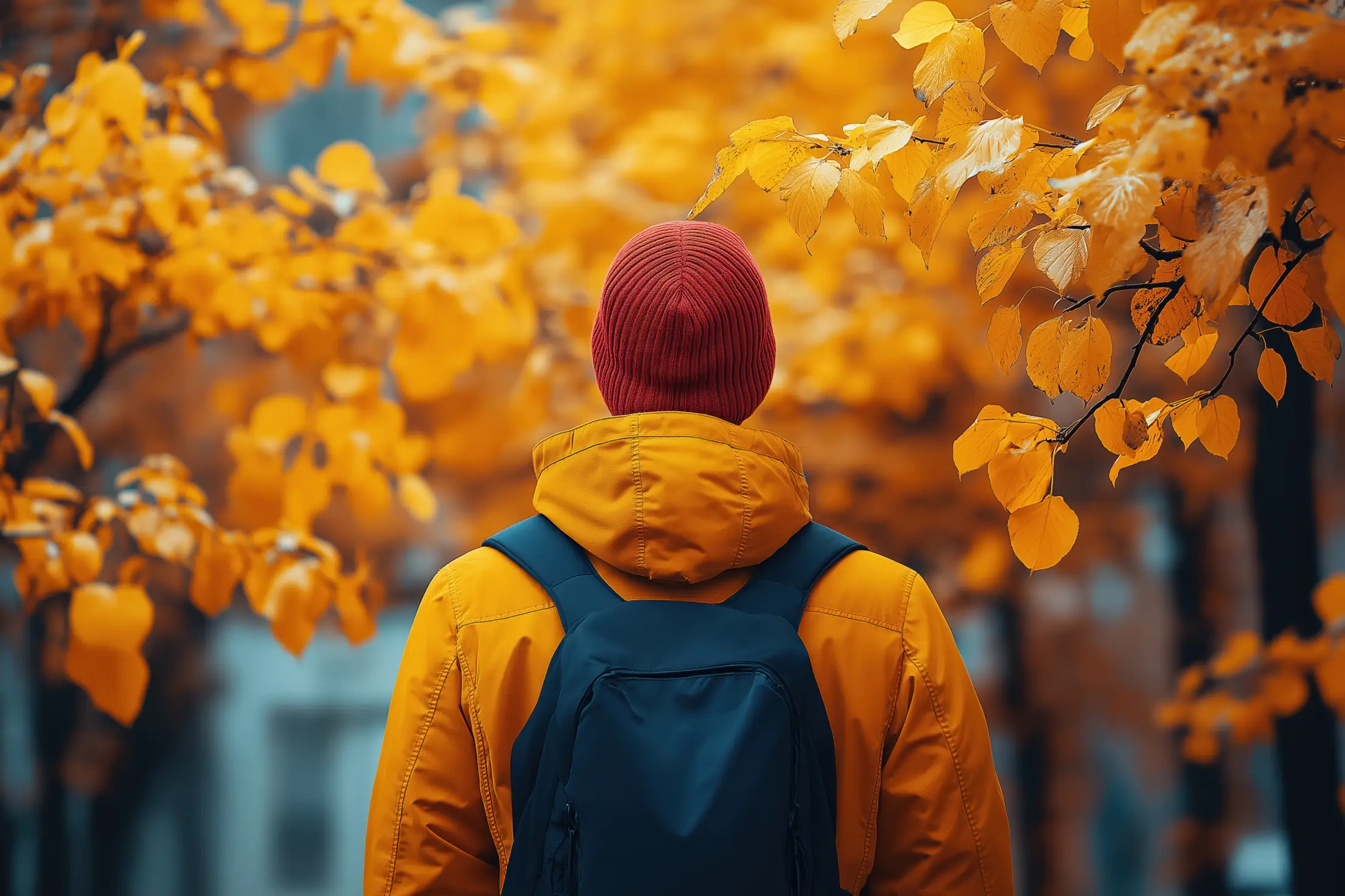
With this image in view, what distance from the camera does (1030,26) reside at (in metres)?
1.38

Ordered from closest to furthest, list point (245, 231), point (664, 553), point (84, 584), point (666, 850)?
point (666, 850) < point (664, 553) < point (84, 584) < point (245, 231)

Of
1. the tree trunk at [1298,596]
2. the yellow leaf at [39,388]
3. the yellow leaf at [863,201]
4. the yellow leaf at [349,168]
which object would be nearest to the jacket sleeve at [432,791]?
the yellow leaf at [863,201]

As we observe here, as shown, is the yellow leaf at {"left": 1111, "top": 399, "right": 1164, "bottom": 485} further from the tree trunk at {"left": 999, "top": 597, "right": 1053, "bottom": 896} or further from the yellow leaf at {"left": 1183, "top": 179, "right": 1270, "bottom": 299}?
the tree trunk at {"left": 999, "top": 597, "right": 1053, "bottom": 896}

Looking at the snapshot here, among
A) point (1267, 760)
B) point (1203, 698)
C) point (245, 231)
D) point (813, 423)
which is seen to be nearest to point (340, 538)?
point (813, 423)

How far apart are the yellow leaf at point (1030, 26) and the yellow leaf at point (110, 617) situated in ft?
6.37

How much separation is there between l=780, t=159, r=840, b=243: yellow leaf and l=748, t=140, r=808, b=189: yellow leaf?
4 cm

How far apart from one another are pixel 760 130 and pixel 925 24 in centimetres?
26

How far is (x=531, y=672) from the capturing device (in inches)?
53.0

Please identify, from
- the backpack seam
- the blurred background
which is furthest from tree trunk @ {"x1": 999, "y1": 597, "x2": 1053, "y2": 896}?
the backpack seam

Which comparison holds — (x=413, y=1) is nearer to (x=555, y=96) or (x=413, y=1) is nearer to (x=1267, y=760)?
(x=555, y=96)

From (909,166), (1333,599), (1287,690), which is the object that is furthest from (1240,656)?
(909,166)

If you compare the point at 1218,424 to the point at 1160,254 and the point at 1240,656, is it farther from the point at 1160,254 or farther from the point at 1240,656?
the point at 1240,656

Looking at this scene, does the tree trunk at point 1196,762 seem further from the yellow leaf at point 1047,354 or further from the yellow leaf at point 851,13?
the yellow leaf at point 851,13

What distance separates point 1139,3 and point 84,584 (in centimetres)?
227
